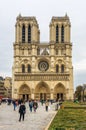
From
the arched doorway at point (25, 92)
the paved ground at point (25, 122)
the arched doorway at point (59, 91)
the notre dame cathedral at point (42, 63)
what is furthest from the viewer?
the arched doorway at point (25, 92)

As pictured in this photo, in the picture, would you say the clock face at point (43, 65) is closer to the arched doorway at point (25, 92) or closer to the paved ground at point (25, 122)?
the arched doorway at point (25, 92)

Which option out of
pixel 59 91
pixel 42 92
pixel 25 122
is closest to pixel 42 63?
pixel 42 92

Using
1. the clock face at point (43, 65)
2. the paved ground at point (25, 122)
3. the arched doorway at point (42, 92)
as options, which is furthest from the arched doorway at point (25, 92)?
the paved ground at point (25, 122)

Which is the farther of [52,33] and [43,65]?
[43,65]

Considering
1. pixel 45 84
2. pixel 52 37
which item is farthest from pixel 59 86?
pixel 52 37

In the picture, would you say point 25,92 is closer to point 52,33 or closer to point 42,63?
point 42,63

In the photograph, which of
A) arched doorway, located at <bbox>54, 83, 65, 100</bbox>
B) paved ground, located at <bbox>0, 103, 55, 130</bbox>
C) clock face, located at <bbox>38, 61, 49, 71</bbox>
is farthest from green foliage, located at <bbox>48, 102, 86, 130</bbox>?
clock face, located at <bbox>38, 61, 49, 71</bbox>

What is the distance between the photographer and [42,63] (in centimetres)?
12862

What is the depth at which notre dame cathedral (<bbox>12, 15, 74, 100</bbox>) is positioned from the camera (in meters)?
125

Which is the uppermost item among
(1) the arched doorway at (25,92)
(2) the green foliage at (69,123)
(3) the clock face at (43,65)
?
(3) the clock face at (43,65)

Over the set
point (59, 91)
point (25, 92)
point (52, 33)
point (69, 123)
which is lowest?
point (69, 123)

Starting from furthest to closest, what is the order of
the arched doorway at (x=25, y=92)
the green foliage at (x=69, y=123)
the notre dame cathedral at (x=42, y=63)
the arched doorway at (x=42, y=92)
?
the arched doorway at (x=42, y=92) < the arched doorway at (x=25, y=92) < the notre dame cathedral at (x=42, y=63) < the green foliage at (x=69, y=123)

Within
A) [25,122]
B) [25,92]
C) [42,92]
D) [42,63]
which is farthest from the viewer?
[42,63]

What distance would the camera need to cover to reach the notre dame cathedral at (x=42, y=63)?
125m
